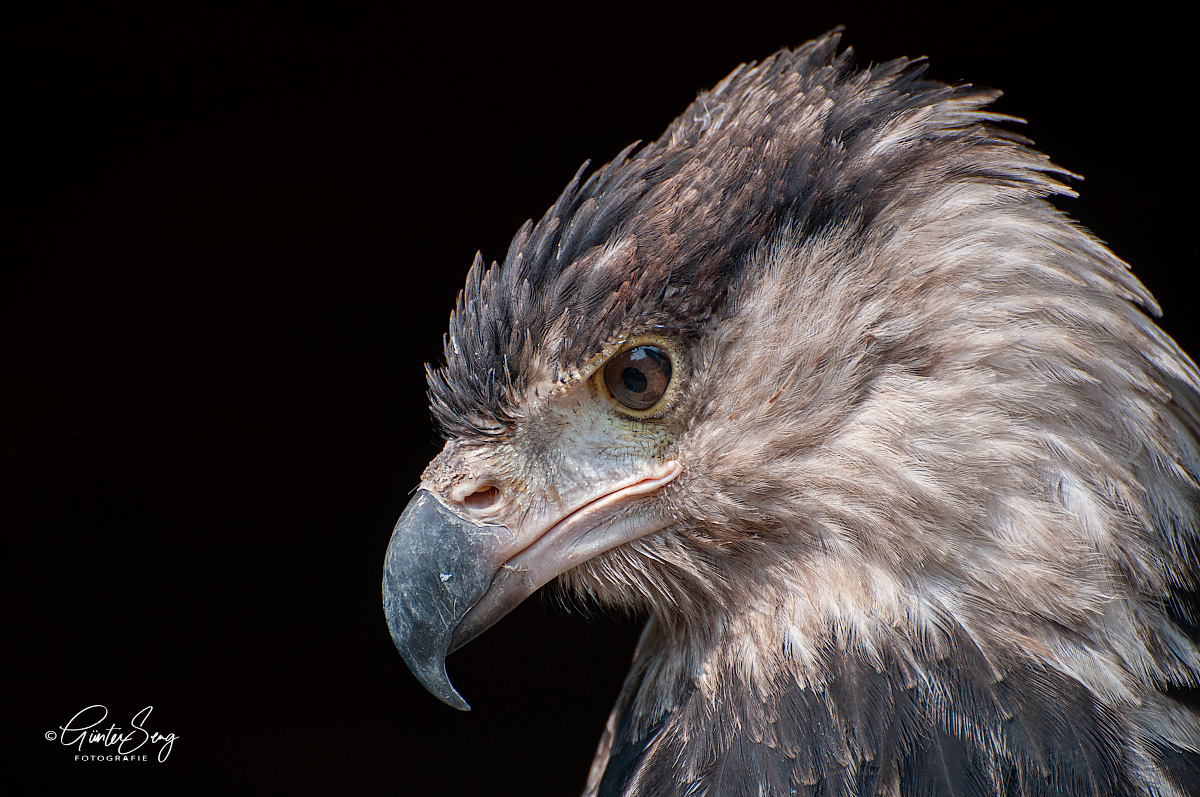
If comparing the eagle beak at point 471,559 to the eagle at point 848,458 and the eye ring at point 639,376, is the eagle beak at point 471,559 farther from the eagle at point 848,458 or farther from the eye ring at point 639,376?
the eye ring at point 639,376

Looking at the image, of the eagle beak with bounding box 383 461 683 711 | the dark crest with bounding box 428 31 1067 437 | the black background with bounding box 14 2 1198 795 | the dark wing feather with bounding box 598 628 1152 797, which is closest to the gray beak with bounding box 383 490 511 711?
the eagle beak with bounding box 383 461 683 711

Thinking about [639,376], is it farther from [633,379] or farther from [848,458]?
[848,458]

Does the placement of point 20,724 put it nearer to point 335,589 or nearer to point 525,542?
point 335,589

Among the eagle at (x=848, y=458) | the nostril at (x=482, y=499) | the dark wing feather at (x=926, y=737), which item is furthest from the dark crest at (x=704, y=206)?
the dark wing feather at (x=926, y=737)

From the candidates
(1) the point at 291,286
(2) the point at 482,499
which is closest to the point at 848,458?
(2) the point at 482,499

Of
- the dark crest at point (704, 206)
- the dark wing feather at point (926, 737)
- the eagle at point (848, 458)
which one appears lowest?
the dark wing feather at point (926, 737)

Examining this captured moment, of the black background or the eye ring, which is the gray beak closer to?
the eye ring
